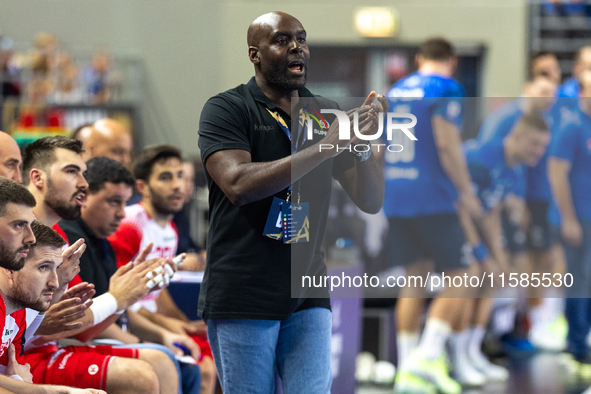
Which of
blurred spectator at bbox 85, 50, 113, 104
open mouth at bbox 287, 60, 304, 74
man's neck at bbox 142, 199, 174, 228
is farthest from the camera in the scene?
blurred spectator at bbox 85, 50, 113, 104

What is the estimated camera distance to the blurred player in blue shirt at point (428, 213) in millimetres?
4449

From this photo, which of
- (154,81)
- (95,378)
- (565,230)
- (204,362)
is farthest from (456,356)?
(154,81)

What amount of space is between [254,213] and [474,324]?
3255 millimetres

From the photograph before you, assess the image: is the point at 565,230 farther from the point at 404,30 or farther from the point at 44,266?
the point at 404,30

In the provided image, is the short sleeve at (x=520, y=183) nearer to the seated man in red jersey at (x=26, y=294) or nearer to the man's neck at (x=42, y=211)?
the man's neck at (x=42, y=211)

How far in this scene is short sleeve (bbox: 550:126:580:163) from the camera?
5.45m

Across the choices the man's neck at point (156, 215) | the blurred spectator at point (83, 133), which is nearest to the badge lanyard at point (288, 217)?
the man's neck at point (156, 215)

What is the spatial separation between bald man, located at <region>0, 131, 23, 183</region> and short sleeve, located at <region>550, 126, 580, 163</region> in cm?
406

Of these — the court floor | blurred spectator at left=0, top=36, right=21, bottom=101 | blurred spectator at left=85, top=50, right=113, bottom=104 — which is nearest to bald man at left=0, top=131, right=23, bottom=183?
the court floor

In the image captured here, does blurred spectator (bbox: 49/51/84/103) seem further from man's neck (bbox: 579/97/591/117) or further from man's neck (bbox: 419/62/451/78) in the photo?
man's neck (bbox: 579/97/591/117)

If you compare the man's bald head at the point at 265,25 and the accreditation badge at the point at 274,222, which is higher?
the man's bald head at the point at 265,25

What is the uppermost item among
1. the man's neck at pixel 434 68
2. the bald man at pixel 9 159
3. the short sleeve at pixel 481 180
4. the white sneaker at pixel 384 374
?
the man's neck at pixel 434 68

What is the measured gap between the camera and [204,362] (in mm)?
3682

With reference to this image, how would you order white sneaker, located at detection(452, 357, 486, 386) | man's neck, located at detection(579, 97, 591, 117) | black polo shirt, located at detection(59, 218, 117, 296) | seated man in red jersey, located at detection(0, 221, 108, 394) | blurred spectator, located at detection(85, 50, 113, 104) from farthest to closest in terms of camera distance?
blurred spectator, located at detection(85, 50, 113, 104), man's neck, located at detection(579, 97, 591, 117), white sneaker, located at detection(452, 357, 486, 386), black polo shirt, located at detection(59, 218, 117, 296), seated man in red jersey, located at detection(0, 221, 108, 394)
